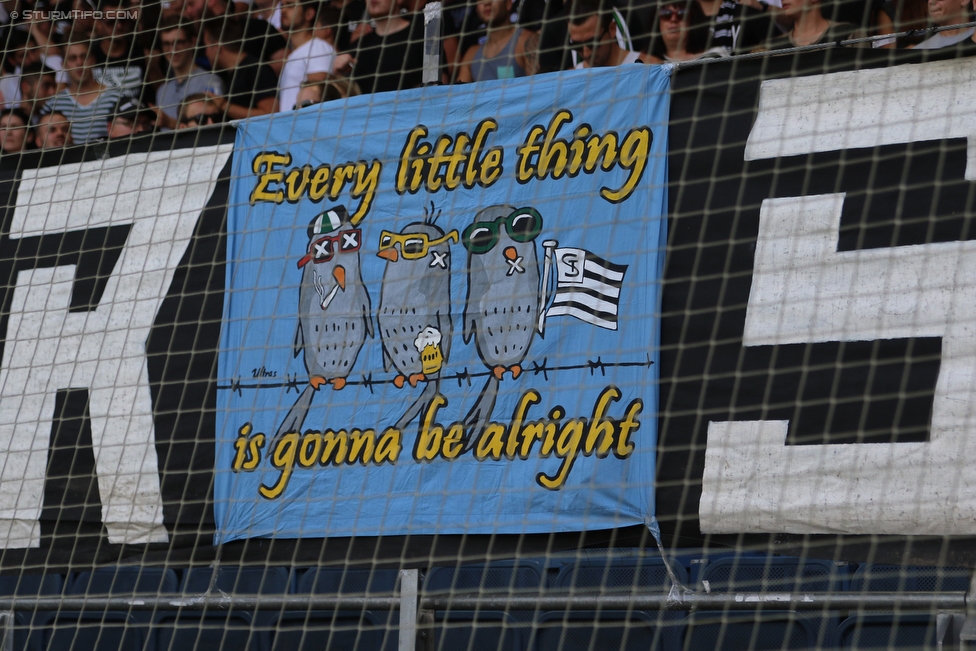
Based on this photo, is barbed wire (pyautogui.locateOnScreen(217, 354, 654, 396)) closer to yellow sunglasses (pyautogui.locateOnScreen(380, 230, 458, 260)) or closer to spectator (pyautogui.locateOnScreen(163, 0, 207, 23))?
yellow sunglasses (pyautogui.locateOnScreen(380, 230, 458, 260))

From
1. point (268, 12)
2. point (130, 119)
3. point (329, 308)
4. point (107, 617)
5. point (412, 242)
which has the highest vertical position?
point (268, 12)

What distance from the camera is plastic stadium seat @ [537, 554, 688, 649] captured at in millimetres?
3180

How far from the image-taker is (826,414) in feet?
8.95

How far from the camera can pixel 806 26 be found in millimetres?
3062

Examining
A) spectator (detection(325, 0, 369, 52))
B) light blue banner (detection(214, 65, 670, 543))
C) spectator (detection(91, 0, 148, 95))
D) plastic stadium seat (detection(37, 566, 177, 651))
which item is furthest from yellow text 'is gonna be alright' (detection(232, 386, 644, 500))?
spectator (detection(91, 0, 148, 95))

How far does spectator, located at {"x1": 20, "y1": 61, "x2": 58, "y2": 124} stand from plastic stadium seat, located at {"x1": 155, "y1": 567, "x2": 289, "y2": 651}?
183 centimetres

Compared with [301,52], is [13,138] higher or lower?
lower

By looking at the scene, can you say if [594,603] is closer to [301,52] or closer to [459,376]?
[459,376]

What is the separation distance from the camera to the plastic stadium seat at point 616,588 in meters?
3.18

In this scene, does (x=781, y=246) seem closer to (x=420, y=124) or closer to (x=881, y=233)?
(x=881, y=233)

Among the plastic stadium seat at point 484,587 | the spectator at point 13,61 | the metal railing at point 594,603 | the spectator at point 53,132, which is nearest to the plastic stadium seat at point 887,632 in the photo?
the metal railing at point 594,603

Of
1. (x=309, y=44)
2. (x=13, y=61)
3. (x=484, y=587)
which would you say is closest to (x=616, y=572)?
(x=484, y=587)

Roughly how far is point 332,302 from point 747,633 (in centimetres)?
156

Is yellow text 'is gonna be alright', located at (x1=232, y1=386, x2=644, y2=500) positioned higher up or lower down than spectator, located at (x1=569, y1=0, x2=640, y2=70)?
lower down
